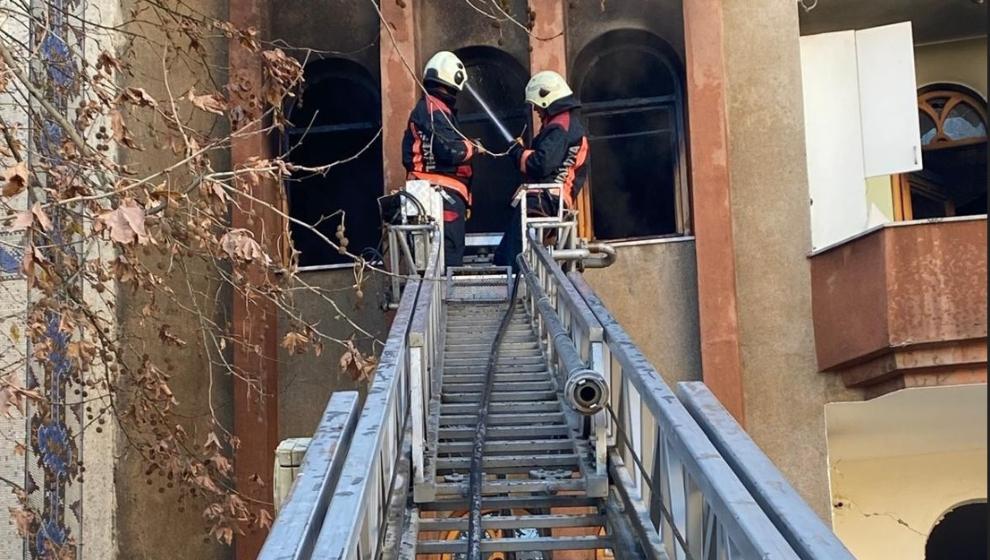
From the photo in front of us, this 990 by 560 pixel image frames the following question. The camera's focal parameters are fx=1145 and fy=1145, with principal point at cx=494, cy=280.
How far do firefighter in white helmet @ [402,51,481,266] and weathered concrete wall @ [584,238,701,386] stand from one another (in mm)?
1195

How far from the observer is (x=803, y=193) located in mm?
9320

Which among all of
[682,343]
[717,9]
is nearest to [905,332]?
[682,343]

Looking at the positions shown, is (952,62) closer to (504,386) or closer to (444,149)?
(444,149)

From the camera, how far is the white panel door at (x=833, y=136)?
31.7 ft

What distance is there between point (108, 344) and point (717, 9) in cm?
567

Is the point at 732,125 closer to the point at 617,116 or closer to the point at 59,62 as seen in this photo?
the point at 617,116

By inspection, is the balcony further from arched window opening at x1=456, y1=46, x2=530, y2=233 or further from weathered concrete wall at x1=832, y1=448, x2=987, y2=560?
arched window opening at x1=456, y1=46, x2=530, y2=233

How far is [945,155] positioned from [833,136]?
7.71 ft

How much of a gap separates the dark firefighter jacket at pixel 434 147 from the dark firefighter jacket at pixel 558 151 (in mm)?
525

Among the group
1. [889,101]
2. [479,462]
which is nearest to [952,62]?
[889,101]

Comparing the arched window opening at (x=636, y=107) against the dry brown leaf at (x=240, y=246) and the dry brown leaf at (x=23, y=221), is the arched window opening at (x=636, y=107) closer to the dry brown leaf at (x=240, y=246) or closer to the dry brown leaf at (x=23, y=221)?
the dry brown leaf at (x=240, y=246)

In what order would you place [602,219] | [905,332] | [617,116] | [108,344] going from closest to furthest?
1. [108,344]
2. [905,332]
3. [617,116]
4. [602,219]

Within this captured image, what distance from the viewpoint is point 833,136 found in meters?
9.81

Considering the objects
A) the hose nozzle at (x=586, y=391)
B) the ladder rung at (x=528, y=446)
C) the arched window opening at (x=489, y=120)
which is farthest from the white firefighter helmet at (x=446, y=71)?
the hose nozzle at (x=586, y=391)
